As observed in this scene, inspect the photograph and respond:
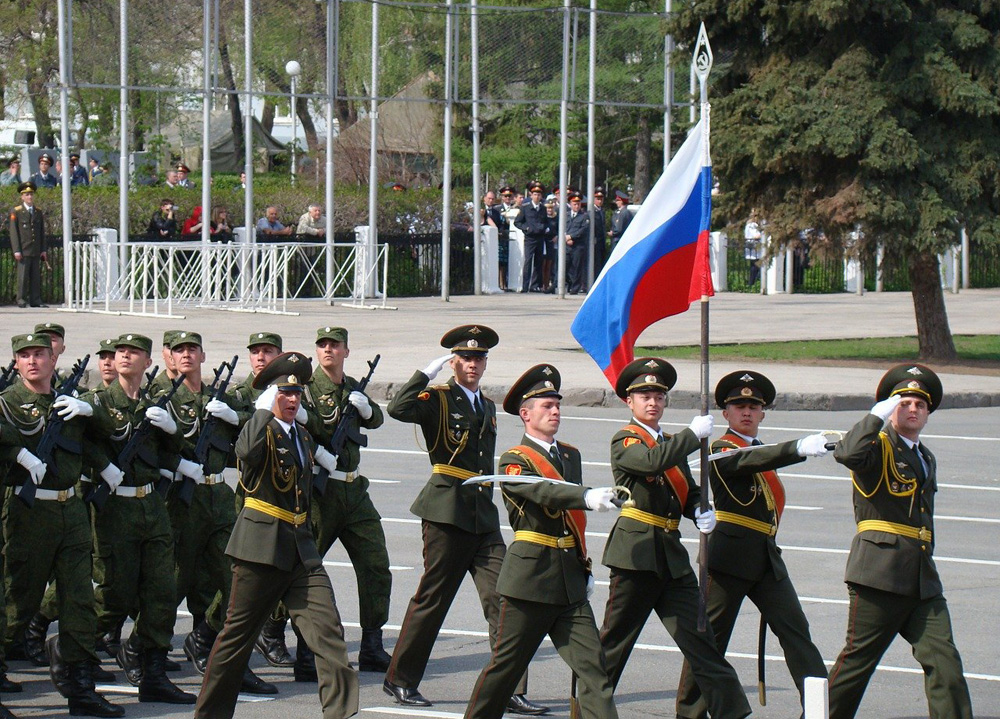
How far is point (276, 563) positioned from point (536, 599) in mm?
1170

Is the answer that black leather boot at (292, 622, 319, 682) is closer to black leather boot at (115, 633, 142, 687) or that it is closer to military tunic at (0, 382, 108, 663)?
black leather boot at (115, 633, 142, 687)

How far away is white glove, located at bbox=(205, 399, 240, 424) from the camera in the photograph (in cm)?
890

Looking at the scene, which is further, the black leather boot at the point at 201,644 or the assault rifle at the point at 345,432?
the assault rifle at the point at 345,432

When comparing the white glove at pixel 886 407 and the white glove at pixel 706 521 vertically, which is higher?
the white glove at pixel 886 407

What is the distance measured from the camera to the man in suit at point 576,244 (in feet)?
112

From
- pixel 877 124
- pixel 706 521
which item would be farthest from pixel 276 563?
pixel 877 124

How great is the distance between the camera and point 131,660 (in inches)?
343

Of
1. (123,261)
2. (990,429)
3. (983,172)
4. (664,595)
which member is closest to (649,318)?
(664,595)

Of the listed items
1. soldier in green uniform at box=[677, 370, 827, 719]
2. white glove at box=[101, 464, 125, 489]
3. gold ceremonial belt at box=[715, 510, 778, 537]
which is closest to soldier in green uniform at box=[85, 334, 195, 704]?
white glove at box=[101, 464, 125, 489]

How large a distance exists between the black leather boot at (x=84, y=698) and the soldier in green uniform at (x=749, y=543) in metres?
2.57

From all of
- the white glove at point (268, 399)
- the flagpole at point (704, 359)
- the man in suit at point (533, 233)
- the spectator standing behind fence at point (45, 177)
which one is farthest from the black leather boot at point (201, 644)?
the man in suit at point (533, 233)

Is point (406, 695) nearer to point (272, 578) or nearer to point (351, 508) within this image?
point (272, 578)

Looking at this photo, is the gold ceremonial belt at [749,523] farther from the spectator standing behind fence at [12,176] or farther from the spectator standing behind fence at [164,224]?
the spectator standing behind fence at [12,176]

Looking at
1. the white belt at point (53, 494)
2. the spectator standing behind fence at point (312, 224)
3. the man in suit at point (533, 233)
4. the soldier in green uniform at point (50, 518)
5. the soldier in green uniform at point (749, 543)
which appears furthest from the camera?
the man in suit at point (533, 233)
